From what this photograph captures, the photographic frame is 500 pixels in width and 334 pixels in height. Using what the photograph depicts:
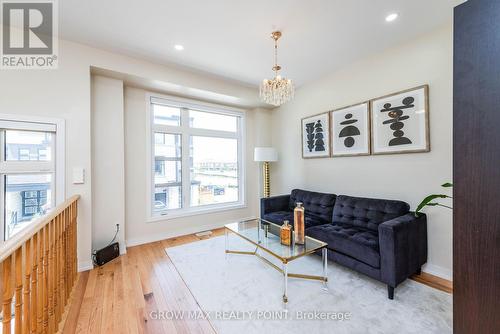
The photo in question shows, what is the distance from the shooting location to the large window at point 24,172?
219cm

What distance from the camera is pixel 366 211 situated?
102 inches

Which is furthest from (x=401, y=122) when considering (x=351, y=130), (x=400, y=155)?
(x=351, y=130)

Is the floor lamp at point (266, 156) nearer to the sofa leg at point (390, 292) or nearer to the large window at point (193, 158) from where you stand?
the large window at point (193, 158)

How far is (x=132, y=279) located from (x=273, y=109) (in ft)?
12.9

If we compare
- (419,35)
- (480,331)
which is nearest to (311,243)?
(480,331)

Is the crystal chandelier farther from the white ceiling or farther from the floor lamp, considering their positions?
the floor lamp

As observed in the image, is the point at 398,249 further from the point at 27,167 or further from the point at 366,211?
the point at 27,167

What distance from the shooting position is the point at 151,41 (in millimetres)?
2525

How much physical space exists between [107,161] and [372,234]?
3550mm

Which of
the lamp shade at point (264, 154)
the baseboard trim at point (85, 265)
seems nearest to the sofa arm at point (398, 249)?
the lamp shade at point (264, 154)

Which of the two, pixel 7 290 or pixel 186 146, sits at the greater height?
pixel 186 146

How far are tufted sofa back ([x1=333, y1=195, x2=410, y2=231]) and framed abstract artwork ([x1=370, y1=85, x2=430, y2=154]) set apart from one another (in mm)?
681

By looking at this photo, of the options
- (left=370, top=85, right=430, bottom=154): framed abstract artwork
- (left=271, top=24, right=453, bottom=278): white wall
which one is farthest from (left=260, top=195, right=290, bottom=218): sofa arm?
(left=370, top=85, right=430, bottom=154): framed abstract artwork

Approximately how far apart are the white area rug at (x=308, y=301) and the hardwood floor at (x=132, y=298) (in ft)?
0.45
